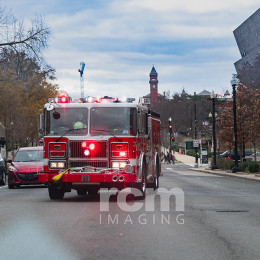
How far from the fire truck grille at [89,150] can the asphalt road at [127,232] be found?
1.43 meters

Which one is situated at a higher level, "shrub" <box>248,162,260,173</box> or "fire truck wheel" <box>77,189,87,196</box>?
"shrub" <box>248,162,260,173</box>

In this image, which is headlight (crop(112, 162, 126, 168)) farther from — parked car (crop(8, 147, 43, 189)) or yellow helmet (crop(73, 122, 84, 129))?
parked car (crop(8, 147, 43, 189))

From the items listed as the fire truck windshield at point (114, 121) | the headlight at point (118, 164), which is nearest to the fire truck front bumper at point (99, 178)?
the headlight at point (118, 164)

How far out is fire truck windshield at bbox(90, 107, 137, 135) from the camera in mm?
15953

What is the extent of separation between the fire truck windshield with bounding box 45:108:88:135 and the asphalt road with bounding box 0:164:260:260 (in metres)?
2.16

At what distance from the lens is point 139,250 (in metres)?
8.22

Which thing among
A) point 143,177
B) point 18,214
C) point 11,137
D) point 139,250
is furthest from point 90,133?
point 11,137

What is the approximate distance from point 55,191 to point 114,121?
270cm

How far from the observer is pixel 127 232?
9.98m

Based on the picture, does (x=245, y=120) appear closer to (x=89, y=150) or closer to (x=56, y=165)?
(x=89, y=150)

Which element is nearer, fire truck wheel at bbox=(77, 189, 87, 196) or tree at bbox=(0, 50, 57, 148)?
fire truck wheel at bbox=(77, 189, 87, 196)

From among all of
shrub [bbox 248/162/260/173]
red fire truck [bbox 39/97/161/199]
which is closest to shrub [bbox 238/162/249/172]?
shrub [bbox 248/162/260/173]

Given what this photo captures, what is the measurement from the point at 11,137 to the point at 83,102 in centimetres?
4585

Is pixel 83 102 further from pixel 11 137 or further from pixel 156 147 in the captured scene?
pixel 11 137
